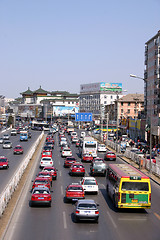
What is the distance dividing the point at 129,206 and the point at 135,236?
4619 millimetres

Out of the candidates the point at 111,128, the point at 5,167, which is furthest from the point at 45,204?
the point at 111,128

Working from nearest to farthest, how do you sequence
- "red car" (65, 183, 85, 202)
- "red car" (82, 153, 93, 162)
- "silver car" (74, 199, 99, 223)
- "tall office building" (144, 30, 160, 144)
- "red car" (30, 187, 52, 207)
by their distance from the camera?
"silver car" (74, 199, 99, 223) < "red car" (30, 187, 52, 207) < "red car" (65, 183, 85, 202) < "red car" (82, 153, 93, 162) < "tall office building" (144, 30, 160, 144)

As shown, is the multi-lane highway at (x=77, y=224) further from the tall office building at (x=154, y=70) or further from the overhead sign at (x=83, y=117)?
the overhead sign at (x=83, y=117)

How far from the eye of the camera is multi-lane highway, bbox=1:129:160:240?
1845 cm

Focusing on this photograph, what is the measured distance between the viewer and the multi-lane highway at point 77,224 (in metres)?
18.5

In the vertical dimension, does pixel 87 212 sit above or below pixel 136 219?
above

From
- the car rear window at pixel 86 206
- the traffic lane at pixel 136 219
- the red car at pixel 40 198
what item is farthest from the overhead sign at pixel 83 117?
the car rear window at pixel 86 206

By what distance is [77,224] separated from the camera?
20734 mm

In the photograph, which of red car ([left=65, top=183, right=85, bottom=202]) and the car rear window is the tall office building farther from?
the car rear window

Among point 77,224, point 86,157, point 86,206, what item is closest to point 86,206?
point 86,206

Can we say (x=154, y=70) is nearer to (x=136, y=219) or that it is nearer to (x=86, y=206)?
(x=136, y=219)

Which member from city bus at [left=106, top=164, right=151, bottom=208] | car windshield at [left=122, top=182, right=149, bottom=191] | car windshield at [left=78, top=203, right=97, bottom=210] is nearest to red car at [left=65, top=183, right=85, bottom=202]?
city bus at [left=106, top=164, right=151, bottom=208]

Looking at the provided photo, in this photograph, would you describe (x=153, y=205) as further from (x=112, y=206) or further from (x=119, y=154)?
(x=119, y=154)

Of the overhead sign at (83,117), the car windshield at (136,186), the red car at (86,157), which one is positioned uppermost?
the overhead sign at (83,117)
